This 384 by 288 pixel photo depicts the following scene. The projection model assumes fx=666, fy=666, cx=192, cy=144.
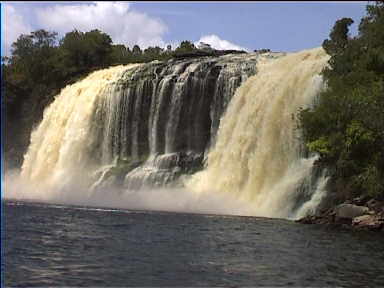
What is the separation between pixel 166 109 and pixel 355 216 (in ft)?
66.5

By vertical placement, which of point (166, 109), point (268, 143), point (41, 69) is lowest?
point (268, 143)

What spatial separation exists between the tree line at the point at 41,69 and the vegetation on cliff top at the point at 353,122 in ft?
98.0

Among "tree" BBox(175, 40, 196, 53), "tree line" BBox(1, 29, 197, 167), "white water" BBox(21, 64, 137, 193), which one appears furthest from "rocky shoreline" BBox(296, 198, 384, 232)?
"tree" BBox(175, 40, 196, 53)

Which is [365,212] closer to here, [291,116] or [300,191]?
[300,191]

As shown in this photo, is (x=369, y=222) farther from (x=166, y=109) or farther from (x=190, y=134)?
(x=166, y=109)

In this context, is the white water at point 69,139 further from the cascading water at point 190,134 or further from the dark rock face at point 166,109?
the dark rock face at point 166,109

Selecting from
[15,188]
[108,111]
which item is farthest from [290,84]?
[15,188]

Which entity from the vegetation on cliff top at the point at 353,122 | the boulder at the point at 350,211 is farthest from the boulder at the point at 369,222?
the vegetation on cliff top at the point at 353,122

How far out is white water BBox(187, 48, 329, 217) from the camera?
3034 cm

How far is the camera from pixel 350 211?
25.4 m

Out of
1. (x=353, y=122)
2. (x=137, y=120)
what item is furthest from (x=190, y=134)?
(x=353, y=122)

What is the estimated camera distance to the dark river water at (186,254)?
45.3 feet

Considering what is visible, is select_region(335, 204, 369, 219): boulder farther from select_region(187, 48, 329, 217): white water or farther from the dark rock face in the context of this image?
the dark rock face

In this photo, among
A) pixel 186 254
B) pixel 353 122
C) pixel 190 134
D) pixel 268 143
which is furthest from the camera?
pixel 190 134
